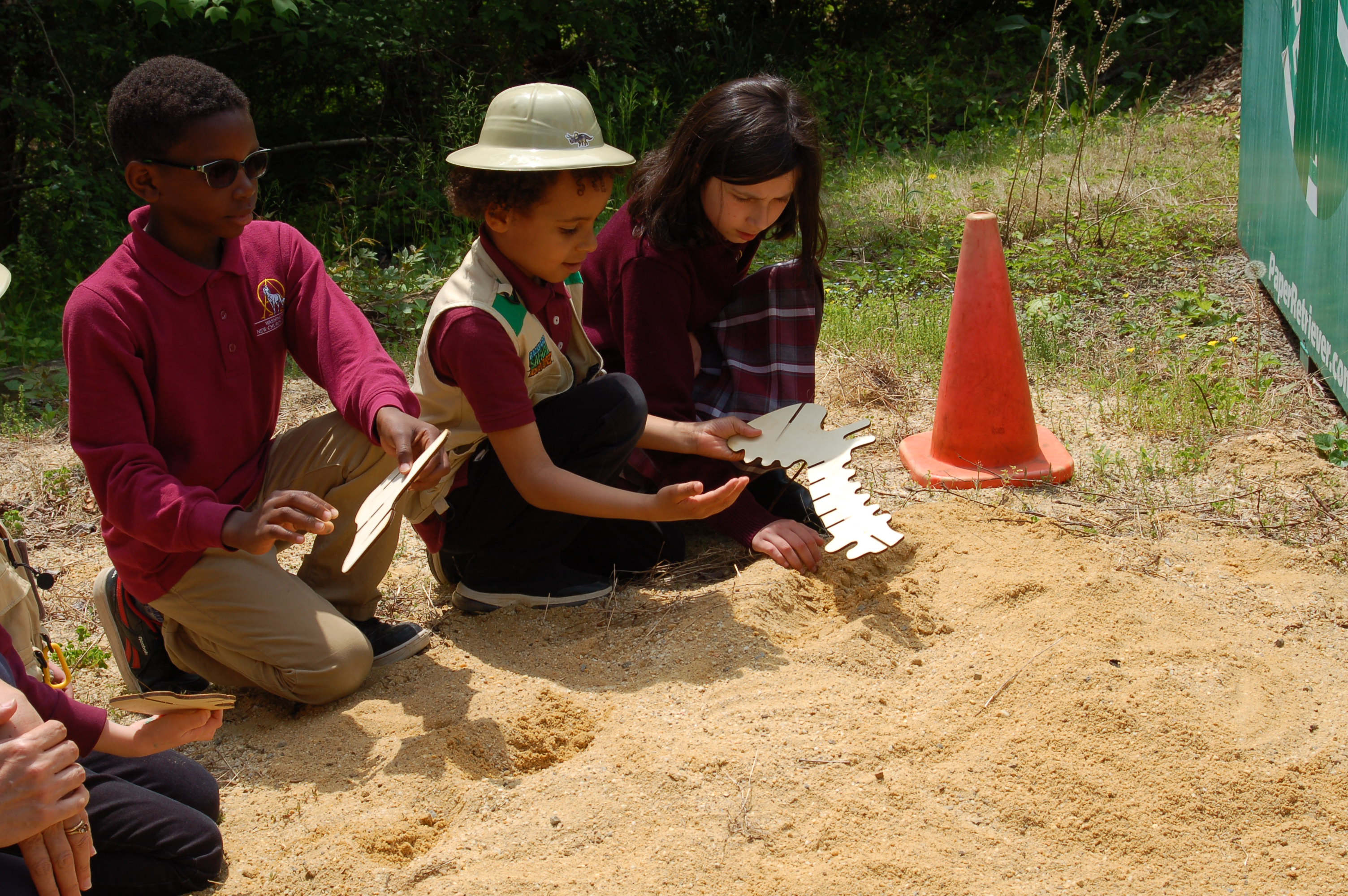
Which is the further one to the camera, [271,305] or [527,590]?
[527,590]

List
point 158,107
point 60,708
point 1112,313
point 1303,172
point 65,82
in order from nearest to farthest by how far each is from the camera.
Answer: point 60,708, point 158,107, point 1303,172, point 1112,313, point 65,82

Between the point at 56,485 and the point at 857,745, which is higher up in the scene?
the point at 56,485

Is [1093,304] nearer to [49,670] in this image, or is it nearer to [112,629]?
[112,629]

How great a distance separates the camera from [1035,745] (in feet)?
6.37

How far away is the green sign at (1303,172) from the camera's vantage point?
3328 mm

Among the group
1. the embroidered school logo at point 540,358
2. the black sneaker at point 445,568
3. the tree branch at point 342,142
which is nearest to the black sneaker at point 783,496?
the embroidered school logo at point 540,358

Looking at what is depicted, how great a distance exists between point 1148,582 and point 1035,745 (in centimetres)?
69

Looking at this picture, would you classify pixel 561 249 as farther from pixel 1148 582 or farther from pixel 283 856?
pixel 1148 582

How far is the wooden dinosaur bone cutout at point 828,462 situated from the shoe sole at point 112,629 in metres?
1.49

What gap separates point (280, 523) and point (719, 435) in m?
1.15

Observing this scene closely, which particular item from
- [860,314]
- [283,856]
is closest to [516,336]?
[283,856]

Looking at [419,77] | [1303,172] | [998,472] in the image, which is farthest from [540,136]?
[419,77]

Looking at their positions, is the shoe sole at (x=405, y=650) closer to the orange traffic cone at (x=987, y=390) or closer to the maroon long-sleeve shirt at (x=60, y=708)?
the maroon long-sleeve shirt at (x=60, y=708)

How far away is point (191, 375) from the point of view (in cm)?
228
